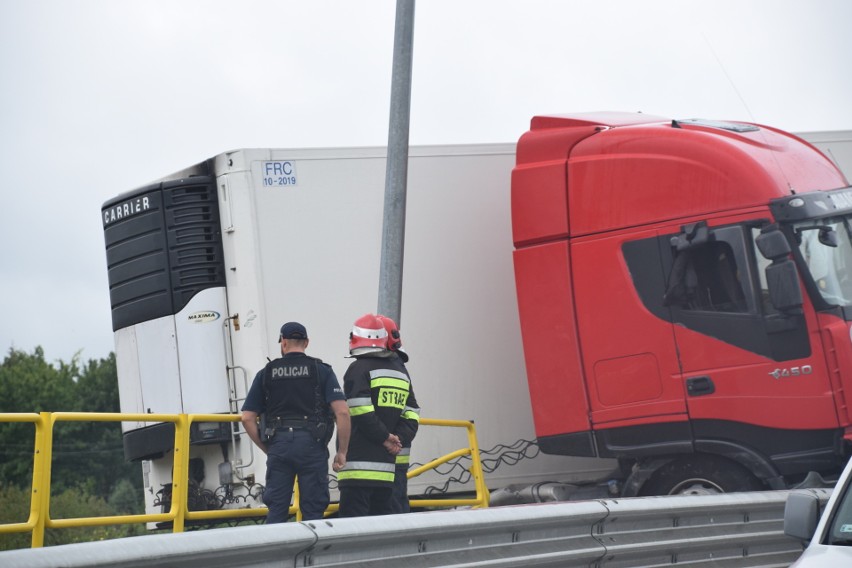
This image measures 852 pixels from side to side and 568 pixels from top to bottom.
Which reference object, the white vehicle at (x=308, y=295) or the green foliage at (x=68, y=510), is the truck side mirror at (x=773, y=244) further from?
the green foliage at (x=68, y=510)

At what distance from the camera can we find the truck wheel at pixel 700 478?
10.1 m

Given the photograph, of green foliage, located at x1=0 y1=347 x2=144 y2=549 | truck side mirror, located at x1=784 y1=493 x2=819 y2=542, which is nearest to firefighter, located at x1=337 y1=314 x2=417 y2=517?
truck side mirror, located at x1=784 y1=493 x2=819 y2=542

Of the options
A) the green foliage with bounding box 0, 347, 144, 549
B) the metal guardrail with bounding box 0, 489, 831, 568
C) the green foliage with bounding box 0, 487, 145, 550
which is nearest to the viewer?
the metal guardrail with bounding box 0, 489, 831, 568

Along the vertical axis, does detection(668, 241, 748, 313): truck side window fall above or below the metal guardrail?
above

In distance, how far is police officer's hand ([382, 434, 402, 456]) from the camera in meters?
8.98

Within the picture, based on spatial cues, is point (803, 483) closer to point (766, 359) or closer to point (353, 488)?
point (766, 359)

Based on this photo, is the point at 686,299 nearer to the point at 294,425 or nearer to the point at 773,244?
the point at 773,244

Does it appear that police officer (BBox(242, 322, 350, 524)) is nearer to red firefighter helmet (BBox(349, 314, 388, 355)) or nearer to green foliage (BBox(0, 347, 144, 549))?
red firefighter helmet (BBox(349, 314, 388, 355))

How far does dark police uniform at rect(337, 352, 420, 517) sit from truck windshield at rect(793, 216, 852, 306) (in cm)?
312

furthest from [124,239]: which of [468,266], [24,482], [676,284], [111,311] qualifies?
[24,482]

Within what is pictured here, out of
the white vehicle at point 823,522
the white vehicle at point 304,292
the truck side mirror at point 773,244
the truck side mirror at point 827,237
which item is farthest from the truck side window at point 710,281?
the white vehicle at point 823,522

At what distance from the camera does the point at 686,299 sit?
10.0 m

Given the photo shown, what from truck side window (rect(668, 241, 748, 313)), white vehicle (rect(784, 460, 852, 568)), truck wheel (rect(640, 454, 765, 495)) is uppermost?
truck side window (rect(668, 241, 748, 313))

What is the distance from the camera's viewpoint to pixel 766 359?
9.77 m
